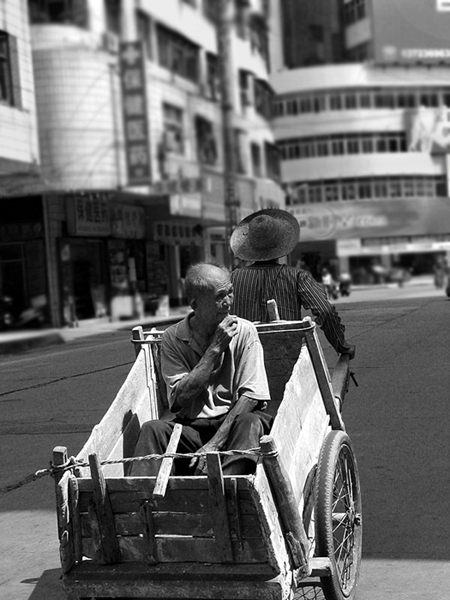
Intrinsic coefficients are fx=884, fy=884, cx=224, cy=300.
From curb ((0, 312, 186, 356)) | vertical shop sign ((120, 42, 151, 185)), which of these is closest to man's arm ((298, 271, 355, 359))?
vertical shop sign ((120, 42, 151, 185))

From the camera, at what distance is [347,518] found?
2635 mm

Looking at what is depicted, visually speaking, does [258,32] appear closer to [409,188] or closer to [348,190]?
[348,190]

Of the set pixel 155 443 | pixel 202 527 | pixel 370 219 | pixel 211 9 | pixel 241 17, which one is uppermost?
pixel 211 9

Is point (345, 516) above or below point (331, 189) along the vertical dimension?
below

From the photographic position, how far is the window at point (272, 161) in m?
3.65

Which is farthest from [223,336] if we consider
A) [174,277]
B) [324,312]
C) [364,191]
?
[174,277]

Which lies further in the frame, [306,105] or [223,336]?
[306,105]

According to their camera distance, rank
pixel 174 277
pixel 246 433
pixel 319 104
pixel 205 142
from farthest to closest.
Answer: pixel 174 277 < pixel 319 104 < pixel 205 142 < pixel 246 433

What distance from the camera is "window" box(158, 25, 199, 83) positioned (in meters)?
3.36

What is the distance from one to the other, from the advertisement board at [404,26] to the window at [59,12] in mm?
1191

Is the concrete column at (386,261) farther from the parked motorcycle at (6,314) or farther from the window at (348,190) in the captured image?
the parked motorcycle at (6,314)

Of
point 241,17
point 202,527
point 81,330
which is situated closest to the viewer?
point 202,527

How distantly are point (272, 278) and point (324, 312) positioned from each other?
252 millimetres

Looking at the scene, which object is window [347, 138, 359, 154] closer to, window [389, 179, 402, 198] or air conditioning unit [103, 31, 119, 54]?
window [389, 179, 402, 198]
